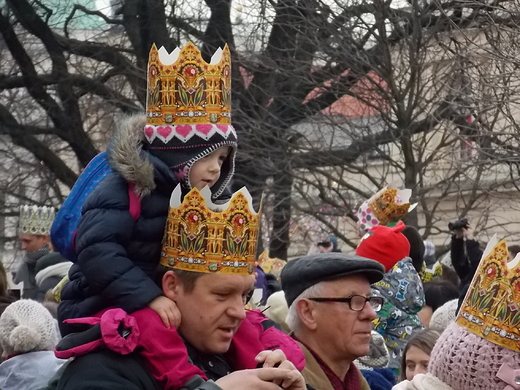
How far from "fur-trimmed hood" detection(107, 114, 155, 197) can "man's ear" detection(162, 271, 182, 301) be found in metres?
0.34

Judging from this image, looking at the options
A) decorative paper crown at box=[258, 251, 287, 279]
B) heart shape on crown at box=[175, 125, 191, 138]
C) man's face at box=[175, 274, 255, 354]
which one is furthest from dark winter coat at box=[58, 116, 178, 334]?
decorative paper crown at box=[258, 251, 287, 279]

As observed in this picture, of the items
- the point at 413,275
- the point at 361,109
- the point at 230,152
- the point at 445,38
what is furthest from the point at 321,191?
the point at 230,152

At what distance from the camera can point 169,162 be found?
13.8ft

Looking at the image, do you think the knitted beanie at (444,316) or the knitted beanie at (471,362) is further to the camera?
the knitted beanie at (444,316)

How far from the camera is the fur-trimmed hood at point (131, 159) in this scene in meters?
3.94

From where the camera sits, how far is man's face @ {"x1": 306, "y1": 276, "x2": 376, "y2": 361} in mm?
4918

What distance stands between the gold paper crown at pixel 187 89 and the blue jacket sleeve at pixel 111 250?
0.41 metres

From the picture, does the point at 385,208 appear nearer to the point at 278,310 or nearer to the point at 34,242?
the point at 278,310

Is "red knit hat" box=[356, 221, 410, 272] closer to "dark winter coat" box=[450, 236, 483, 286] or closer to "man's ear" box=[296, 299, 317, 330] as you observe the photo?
"man's ear" box=[296, 299, 317, 330]

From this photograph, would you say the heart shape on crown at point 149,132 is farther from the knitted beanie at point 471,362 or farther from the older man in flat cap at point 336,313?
the knitted beanie at point 471,362

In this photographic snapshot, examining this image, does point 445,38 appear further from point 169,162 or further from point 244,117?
point 169,162

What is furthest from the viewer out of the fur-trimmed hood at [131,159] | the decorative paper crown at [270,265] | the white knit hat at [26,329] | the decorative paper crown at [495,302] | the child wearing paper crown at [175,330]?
the decorative paper crown at [270,265]

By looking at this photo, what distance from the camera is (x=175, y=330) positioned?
363 cm

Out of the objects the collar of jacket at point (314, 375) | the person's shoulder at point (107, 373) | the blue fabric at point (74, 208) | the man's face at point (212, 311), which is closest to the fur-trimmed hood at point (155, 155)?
the blue fabric at point (74, 208)
